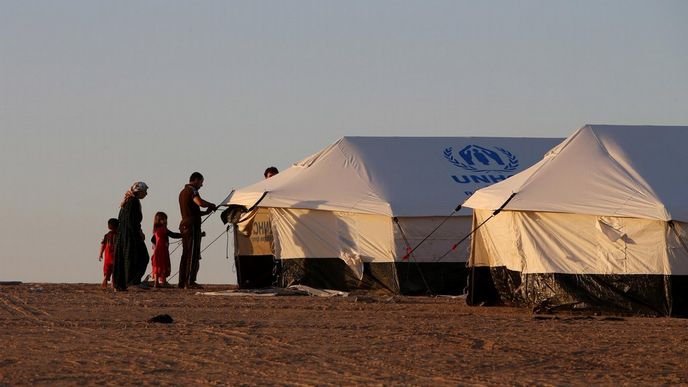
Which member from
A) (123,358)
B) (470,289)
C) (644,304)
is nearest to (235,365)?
(123,358)

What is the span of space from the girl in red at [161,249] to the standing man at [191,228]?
28 cm

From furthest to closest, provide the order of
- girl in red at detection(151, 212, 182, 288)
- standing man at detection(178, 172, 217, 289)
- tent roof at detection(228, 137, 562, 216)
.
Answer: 1. girl in red at detection(151, 212, 182, 288)
2. standing man at detection(178, 172, 217, 289)
3. tent roof at detection(228, 137, 562, 216)

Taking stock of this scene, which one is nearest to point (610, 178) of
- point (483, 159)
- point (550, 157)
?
point (550, 157)

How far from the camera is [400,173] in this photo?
20750mm

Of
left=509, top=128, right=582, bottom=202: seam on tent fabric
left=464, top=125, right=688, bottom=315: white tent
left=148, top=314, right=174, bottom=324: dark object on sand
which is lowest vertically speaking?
left=148, top=314, right=174, bottom=324: dark object on sand

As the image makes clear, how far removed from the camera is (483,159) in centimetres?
2141

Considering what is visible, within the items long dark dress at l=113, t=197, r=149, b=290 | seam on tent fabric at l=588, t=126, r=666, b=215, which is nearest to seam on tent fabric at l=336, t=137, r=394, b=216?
long dark dress at l=113, t=197, r=149, b=290

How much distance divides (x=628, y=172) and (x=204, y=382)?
26.3ft

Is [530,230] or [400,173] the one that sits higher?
[400,173]

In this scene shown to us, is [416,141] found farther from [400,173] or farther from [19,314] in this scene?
[19,314]

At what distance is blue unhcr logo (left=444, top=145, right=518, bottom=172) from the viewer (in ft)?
69.7

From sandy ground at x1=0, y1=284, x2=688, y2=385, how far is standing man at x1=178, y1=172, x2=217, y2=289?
4027mm

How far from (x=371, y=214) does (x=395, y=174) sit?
3.86 feet

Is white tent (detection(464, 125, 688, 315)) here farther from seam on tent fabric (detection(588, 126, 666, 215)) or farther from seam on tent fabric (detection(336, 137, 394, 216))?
seam on tent fabric (detection(336, 137, 394, 216))
